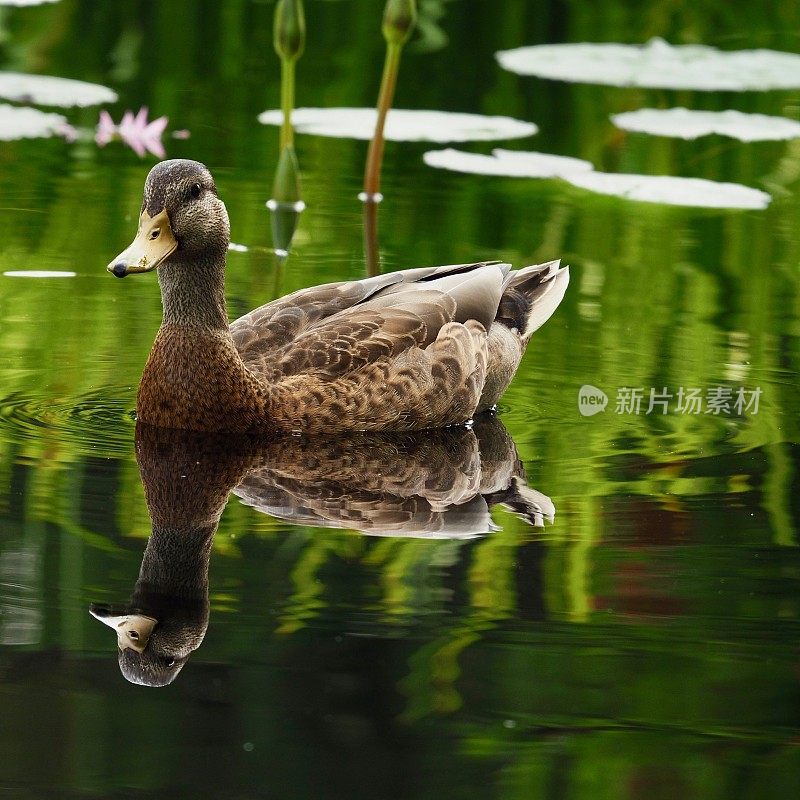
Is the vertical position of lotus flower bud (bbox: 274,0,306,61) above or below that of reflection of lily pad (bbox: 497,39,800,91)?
above

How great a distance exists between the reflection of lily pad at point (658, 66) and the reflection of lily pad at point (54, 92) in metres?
2.93

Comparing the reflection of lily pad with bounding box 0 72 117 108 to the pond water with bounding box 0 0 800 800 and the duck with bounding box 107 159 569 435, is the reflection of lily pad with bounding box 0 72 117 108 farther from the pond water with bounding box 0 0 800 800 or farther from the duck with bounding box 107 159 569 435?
the duck with bounding box 107 159 569 435

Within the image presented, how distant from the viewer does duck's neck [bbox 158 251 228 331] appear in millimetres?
7074

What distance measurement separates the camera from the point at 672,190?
10.7 meters

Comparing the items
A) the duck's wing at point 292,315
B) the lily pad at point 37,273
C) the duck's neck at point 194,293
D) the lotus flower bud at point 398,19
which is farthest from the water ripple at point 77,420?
the lotus flower bud at point 398,19

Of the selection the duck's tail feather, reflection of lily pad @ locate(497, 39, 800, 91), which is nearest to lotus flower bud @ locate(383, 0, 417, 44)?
the duck's tail feather

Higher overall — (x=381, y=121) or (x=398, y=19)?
(x=398, y=19)

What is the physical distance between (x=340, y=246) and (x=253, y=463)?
3168 mm

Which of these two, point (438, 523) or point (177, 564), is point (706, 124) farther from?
point (177, 564)

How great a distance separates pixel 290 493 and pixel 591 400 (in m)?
1.63

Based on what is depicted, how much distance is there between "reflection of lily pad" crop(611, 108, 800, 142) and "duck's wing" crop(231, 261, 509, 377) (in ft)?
16.0

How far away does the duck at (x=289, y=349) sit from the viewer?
273 inches

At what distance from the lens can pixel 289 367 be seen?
7.14 metres

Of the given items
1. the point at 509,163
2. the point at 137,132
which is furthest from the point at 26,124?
the point at 509,163
